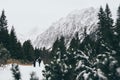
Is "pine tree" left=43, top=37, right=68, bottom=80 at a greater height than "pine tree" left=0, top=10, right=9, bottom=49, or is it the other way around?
"pine tree" left=0, top=10, right=9, bottom=49

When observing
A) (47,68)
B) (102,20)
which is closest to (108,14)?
(102,20)

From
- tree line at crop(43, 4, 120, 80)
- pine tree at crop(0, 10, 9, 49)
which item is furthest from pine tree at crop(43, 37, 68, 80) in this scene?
pine tree at crop(0, 10, 9, 49)

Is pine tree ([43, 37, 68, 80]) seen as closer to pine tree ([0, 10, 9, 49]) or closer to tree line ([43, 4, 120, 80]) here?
tree line ([43, 4, 120, 80])

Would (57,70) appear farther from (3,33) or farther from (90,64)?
(3,33)

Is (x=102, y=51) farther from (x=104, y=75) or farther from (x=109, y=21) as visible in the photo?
(x=109, y=21)

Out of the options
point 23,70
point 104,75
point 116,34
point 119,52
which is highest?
point 23,70

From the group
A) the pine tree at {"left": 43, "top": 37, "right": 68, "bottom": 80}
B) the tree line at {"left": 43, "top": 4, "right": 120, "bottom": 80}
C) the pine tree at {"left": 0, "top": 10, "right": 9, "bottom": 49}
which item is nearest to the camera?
the tree line at {"left": 43, "top": 4, "right": 120, "bottom": 80}

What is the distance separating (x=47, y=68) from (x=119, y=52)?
13.9 metres

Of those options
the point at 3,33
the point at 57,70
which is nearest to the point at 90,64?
the point at 57,70

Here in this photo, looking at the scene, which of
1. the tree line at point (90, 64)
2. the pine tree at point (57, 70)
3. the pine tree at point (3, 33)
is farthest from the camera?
the pine tree at point (3, 33)

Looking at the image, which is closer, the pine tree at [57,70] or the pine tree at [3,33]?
the pine tree at [57,70]

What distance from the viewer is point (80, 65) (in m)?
67.0

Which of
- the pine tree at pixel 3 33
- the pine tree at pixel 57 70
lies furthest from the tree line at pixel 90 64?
the pine tree at pixel 3 33

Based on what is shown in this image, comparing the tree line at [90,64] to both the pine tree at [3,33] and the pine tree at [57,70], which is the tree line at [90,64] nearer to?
the pine tree at [57,70]
